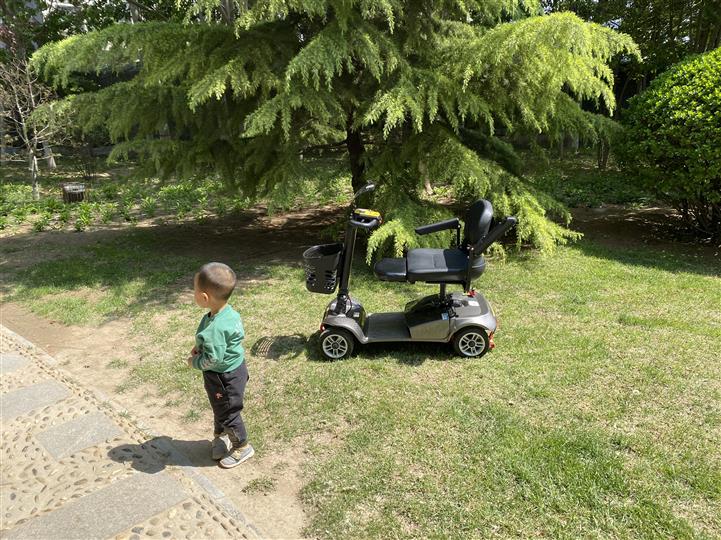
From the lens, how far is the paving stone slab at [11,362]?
4.20 m

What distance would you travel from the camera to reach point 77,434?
3.31 metres

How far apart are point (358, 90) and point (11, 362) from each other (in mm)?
4515

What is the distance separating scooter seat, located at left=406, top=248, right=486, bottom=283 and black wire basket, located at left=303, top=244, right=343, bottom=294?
1.82 ft

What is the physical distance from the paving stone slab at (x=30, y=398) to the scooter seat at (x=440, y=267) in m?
2.69

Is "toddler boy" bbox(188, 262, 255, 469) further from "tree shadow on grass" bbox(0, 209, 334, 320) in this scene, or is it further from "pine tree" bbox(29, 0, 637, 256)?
"tree shadow on grass" bbox(0, 209, 334, 320)

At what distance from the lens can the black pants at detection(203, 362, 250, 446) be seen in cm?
290

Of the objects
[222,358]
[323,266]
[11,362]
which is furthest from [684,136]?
[11,362]

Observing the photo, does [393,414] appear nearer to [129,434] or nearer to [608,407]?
[608,407]

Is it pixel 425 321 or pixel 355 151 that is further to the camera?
pixel 355 151

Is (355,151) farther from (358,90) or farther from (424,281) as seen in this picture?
(424,281)

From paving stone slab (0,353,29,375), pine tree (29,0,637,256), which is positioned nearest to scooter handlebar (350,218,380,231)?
pine tree (29,0,637,256)

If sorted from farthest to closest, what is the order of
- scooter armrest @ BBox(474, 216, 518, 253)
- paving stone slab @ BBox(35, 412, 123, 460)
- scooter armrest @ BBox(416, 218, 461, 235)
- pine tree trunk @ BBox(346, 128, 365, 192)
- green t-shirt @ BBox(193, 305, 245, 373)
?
pine tree trunk @ BBox(346, 128, 365, 192)
scooter armrest @ BBox(416, 218, 461, 235)
scooter armrest @ BBox(474, 216, 518, 253)
paving stone slab @ BBox(35, 412, 123, 460)
green t-shirt @ BBox(193, 305, 245, 373)

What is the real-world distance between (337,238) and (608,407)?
4788 millimetres

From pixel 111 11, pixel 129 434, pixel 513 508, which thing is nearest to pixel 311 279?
pixel 129 434
